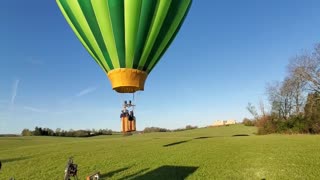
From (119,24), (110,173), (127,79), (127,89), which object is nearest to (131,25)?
(119,24)

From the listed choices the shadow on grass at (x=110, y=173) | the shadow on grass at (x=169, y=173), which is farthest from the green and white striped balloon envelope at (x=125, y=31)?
the shadow on grass at (x=110, y=173)

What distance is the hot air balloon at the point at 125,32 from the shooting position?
1714 centimetres

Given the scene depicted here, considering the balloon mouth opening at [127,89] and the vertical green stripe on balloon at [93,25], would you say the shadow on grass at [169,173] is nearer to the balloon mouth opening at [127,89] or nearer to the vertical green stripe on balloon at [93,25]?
the balloon mouth opening at [127,89]

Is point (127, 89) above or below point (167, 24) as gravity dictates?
below

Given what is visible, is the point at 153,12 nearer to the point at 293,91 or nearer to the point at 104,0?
the point at 104,0

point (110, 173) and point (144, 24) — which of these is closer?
point (144, 24)

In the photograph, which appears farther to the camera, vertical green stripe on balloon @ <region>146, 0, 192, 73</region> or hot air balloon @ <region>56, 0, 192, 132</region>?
vertical green stripe on balloon @ <region>146, 0, 192, 73</region>

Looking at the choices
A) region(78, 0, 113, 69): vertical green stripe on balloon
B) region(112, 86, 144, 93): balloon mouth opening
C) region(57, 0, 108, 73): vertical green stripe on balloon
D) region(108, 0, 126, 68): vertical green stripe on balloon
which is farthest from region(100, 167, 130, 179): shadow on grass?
region(108, 0, 126, 68): vertical green stripe on balloon

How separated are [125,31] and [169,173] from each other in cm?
721

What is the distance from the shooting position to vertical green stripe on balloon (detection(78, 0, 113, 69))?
17391 millimetres

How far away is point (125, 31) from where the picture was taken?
17656mm

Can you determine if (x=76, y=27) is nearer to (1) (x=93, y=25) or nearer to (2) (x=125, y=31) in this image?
(1) (x=93, y=25)

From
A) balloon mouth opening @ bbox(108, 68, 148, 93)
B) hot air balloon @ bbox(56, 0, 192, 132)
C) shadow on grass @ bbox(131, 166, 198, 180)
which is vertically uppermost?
hot air balloon @ bbox(56, 0, 192, 132)

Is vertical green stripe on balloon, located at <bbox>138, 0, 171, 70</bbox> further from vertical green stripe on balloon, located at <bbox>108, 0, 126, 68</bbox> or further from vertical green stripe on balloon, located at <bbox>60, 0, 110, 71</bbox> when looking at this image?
vertical green stripe on balloon, located at <bbox>60, 0, 110, 71</bbox>
